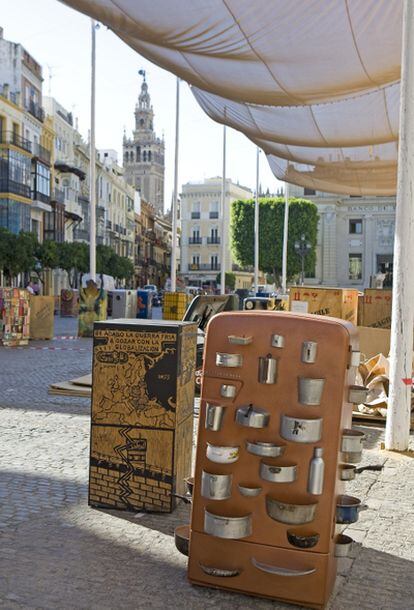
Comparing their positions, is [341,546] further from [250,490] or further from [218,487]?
[218,487]

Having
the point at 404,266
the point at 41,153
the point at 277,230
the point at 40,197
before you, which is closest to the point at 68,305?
the point at 40,197

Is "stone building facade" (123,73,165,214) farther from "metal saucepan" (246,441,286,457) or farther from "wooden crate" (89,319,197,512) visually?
"metal saucepan" (246,441,286,457)

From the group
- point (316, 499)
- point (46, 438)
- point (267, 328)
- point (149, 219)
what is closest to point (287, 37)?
point (46, 438)

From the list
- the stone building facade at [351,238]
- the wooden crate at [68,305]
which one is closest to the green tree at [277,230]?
the stone building facade at [351,238]

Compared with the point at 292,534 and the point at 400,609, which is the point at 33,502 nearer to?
the point at 292,534

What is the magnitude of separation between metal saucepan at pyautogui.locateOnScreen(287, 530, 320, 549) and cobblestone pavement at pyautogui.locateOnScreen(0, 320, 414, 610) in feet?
1.10

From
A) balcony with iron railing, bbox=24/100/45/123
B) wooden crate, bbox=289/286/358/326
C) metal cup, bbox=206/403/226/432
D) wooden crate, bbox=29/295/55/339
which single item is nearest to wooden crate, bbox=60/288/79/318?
wooden crate, bbox=29/295/55/339

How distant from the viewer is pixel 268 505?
143 inches

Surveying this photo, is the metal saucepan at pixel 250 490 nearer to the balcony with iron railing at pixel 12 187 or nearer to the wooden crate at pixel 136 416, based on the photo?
the wooden crate at pixel 136 416

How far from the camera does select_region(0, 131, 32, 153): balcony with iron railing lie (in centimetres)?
4462

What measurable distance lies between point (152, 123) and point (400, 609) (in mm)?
153593

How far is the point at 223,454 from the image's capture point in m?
3.69

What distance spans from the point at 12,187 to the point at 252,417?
4304 cm

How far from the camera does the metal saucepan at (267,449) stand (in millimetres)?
3588
